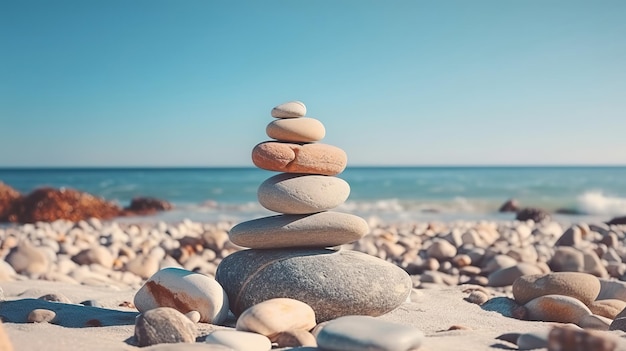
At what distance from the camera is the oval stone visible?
3.29 meters

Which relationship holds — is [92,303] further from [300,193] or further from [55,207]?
[55,207]

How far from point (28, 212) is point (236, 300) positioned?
38.0ft

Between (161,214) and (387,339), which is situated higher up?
(387,339)

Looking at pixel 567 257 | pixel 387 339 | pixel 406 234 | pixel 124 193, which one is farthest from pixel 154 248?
pixel 124 193

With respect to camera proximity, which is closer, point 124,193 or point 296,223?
point 296,223

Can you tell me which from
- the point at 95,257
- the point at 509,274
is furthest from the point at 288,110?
the point at 95,257

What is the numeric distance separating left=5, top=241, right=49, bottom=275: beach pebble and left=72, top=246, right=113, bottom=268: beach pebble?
695mm

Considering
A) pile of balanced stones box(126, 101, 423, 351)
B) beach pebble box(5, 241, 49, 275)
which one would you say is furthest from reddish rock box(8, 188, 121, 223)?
pile of balanced stones box(126, 101, 423, 351)

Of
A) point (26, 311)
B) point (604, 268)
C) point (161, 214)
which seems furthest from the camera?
point (161, 214)

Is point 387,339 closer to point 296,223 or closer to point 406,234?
point 296,223

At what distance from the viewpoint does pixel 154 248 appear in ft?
25.2

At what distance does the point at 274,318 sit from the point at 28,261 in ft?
14.1

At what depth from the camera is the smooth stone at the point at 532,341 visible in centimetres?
234

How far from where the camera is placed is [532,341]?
7.79 ft
